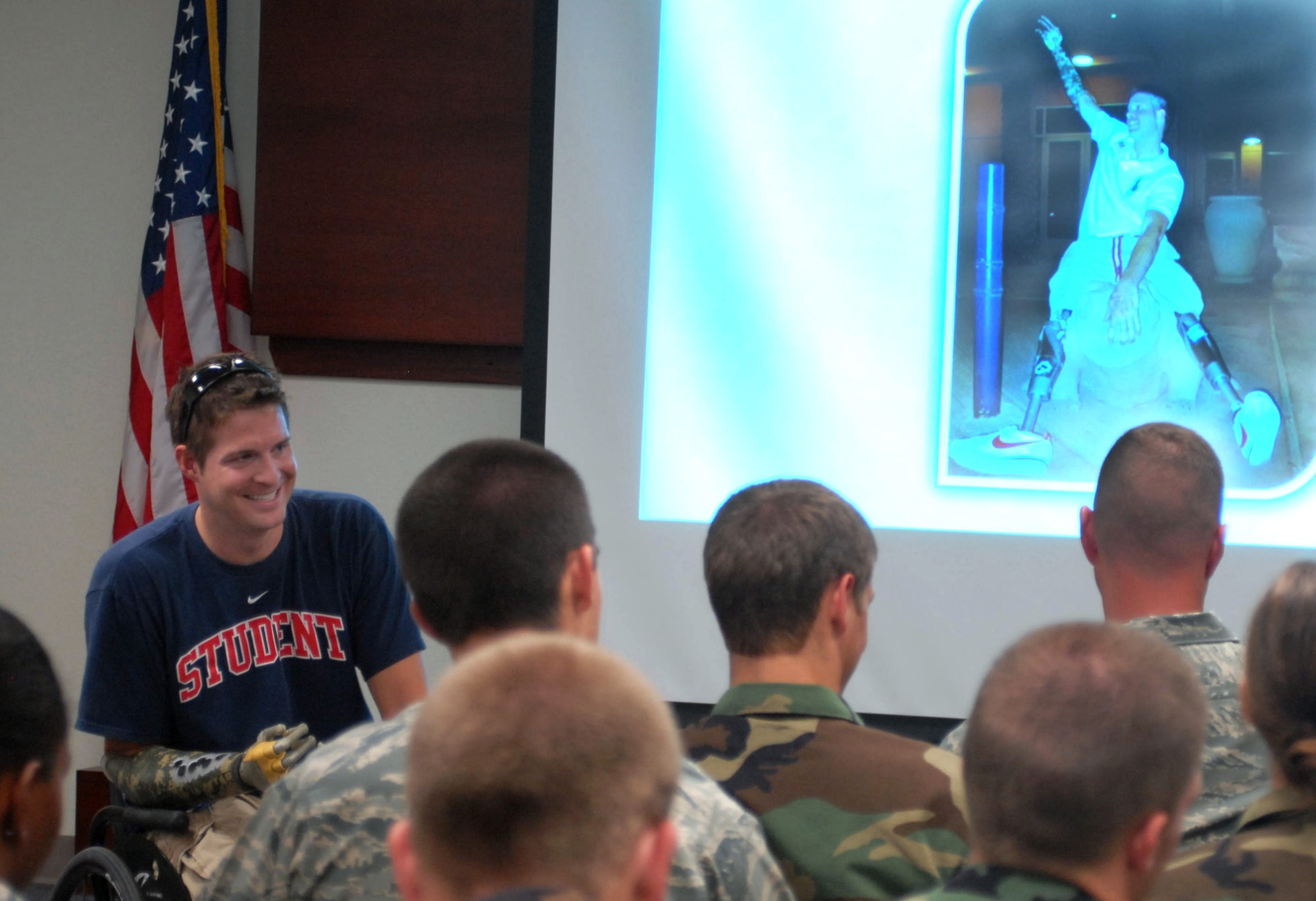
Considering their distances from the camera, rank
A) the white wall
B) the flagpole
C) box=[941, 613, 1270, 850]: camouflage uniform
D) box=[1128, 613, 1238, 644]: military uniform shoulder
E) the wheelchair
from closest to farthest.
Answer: box=[941, 613, 1270, 850]: camouflage uniform → box=[1128, 613, 1238, 644]: military uniform shoulder → the wheelchair → the flagpole → the white wall

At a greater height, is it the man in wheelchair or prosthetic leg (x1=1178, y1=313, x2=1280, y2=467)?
prosthetic leg (x1=1178, y1=313, x2=1280, y2=467)

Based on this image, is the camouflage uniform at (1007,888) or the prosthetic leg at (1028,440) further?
the prosthetic leg at (1028,440)

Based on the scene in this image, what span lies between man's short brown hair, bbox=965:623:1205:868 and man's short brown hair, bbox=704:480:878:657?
0.47 meters

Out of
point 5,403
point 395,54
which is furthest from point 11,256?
point 395,54

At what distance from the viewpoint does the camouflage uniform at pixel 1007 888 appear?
871mm

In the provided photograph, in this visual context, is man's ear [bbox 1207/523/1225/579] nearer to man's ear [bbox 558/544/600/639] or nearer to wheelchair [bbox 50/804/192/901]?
man's ear [bbox 558/544/600/639]

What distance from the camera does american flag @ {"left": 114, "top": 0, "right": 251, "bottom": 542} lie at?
3434 millimetres

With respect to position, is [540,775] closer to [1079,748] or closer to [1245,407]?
[1079,748]

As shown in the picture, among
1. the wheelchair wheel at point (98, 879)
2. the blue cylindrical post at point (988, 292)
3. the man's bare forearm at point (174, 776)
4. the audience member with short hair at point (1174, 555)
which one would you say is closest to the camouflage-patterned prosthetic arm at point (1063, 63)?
the blue cylindrical post at point (988, 292)

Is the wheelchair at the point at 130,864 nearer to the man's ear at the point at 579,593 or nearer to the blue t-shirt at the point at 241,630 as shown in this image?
the blue t-shirt at the point at 241,630

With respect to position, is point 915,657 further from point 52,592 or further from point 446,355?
point 52,592

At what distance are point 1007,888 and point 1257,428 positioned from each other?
2.20 metres

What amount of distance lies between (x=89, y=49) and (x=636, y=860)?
3645 millimetres

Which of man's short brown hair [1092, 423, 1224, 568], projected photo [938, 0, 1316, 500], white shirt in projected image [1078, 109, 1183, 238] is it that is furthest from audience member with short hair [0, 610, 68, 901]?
white shirt in projected image [1078, 109, 1183, 238]
